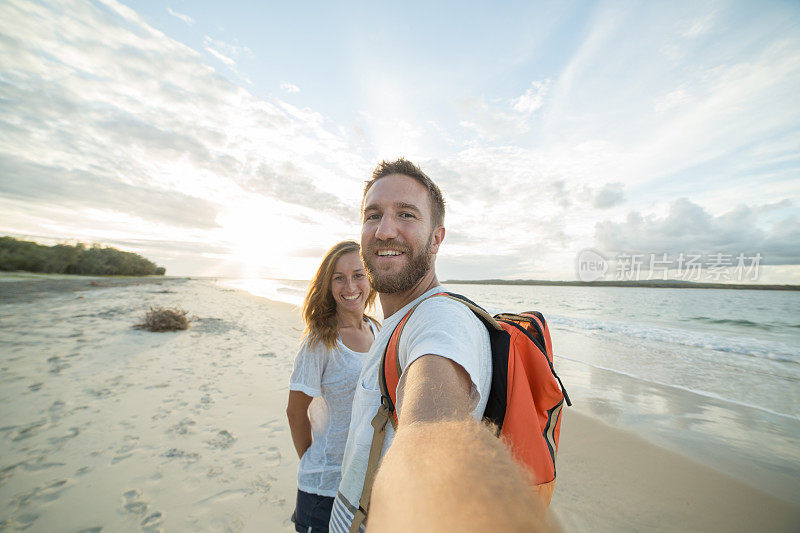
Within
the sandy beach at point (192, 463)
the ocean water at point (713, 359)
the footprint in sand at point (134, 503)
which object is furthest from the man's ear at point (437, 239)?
the ocean water at point (713, 359)

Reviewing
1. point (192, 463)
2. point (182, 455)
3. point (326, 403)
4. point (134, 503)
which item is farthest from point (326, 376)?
point (182, 455)

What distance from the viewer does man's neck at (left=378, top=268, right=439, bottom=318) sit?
1831mm

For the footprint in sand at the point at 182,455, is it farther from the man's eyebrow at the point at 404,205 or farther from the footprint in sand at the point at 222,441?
the man's eyebrow at the point at 404,205

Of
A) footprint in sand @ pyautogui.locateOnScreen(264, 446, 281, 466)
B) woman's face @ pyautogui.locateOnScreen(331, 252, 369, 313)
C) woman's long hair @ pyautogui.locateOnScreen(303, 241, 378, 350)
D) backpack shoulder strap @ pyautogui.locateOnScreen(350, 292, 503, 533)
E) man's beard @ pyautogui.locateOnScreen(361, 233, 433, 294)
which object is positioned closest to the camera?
backpack shoulder strap @ pyautogui.locateOnScreen(350, 292, 503, 533)

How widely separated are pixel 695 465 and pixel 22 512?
27.3ft

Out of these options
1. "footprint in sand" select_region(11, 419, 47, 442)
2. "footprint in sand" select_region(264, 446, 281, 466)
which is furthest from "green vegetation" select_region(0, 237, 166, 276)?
"footprint in sand" select_region(264, 446, 281, 466)

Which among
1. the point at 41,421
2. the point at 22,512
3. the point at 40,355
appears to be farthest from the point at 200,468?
the point at 40,355

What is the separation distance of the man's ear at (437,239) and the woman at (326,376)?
93 centimetres

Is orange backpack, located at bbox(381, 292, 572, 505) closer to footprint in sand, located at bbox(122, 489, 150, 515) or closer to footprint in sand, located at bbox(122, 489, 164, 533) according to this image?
footprint in sand, located at bbox(122, 489, 164, 533)

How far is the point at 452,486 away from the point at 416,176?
6.18 ft

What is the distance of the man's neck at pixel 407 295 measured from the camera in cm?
183

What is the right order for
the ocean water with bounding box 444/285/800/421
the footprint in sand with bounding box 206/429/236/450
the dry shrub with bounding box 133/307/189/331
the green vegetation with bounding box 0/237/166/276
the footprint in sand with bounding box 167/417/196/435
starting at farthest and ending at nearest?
the green vegetation with bounding box 0/237/166/276
the dry shrub with bounding box 133/307/189/331
the ocean water with bounding box 444/285/800/421
the footprint in sand with bounding box 167/417/196/435
the footprint in sand with bounding box 206/429/236/450

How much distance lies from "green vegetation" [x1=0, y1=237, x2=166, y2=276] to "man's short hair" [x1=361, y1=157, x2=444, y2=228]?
5430 centimetres

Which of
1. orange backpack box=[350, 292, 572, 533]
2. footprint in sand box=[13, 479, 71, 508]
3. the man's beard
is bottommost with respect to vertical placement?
footprint in sand box=[13, 479, 71, 508]
